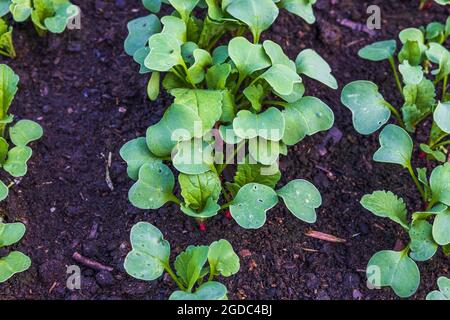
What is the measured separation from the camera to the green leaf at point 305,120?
2.19m

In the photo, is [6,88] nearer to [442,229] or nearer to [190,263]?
[190,263]

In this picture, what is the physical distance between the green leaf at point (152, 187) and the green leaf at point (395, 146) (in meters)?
0.73

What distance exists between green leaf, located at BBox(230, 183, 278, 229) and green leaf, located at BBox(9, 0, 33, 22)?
1.12 m

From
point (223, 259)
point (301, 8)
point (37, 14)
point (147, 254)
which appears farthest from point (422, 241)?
point (37, 14)

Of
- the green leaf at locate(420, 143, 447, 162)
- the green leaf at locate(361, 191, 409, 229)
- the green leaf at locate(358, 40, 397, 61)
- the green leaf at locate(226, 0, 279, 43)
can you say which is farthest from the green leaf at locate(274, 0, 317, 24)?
the green leaf at locate(361, 191, 409, 229)

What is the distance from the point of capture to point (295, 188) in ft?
6.96

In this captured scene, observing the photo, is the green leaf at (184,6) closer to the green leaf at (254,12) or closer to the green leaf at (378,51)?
the green leaf at (254,12)

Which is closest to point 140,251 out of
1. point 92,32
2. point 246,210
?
point 246,210

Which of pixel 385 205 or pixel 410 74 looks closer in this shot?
pixel 385 205

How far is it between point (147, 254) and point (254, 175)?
1.48ft

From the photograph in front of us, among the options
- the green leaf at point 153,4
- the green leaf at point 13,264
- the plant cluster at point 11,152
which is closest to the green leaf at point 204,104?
the green leaf at point 153,4

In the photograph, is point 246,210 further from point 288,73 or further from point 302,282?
point 288,73

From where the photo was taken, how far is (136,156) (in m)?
2.13

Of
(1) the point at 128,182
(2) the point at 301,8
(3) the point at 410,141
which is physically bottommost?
(1) the point at 128,182
